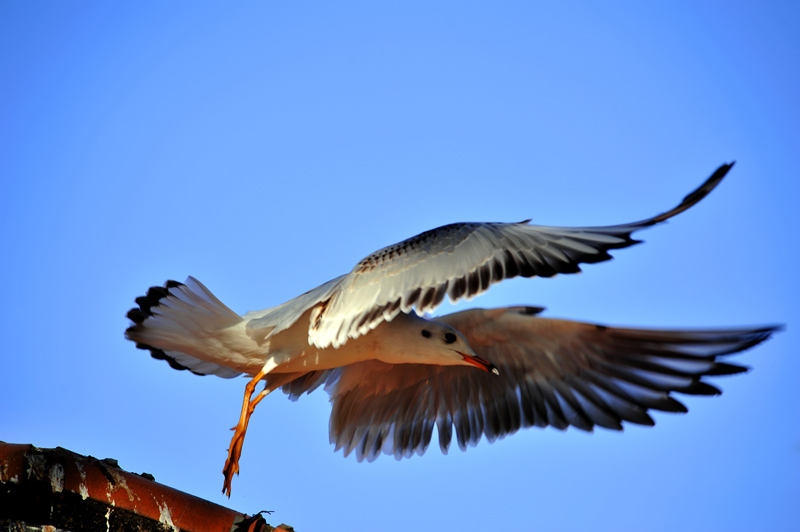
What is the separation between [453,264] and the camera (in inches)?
159

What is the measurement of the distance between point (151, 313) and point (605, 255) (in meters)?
2.51

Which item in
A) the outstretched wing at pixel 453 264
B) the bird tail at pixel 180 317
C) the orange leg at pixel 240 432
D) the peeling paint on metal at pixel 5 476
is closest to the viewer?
the peeling paint on metal at pixel 5 476

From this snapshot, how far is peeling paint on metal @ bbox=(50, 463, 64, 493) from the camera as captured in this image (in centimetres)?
300

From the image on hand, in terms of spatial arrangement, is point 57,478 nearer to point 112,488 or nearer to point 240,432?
point 112,488

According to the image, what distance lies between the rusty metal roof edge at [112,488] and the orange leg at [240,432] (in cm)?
85

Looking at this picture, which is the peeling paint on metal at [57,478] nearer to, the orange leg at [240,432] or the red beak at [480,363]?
the orange leg at [240,432]

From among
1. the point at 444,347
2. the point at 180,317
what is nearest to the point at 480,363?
the point at 444,347

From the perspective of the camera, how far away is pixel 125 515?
3.20 meters

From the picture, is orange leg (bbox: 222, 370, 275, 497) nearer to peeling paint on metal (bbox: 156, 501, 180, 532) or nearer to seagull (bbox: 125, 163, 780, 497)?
seagull (bbox: 125, 163, 780, 497)

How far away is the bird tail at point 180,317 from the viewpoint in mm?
4680

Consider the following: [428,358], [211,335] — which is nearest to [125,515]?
[211,335]

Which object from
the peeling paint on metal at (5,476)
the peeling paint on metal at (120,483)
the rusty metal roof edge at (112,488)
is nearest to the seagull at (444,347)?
the rusty metal roof edge at (112,488)

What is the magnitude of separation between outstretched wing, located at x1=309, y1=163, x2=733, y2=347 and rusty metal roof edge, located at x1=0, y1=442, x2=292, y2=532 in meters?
1.02

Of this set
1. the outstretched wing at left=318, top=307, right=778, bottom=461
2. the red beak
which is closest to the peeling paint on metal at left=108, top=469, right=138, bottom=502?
the red beak
